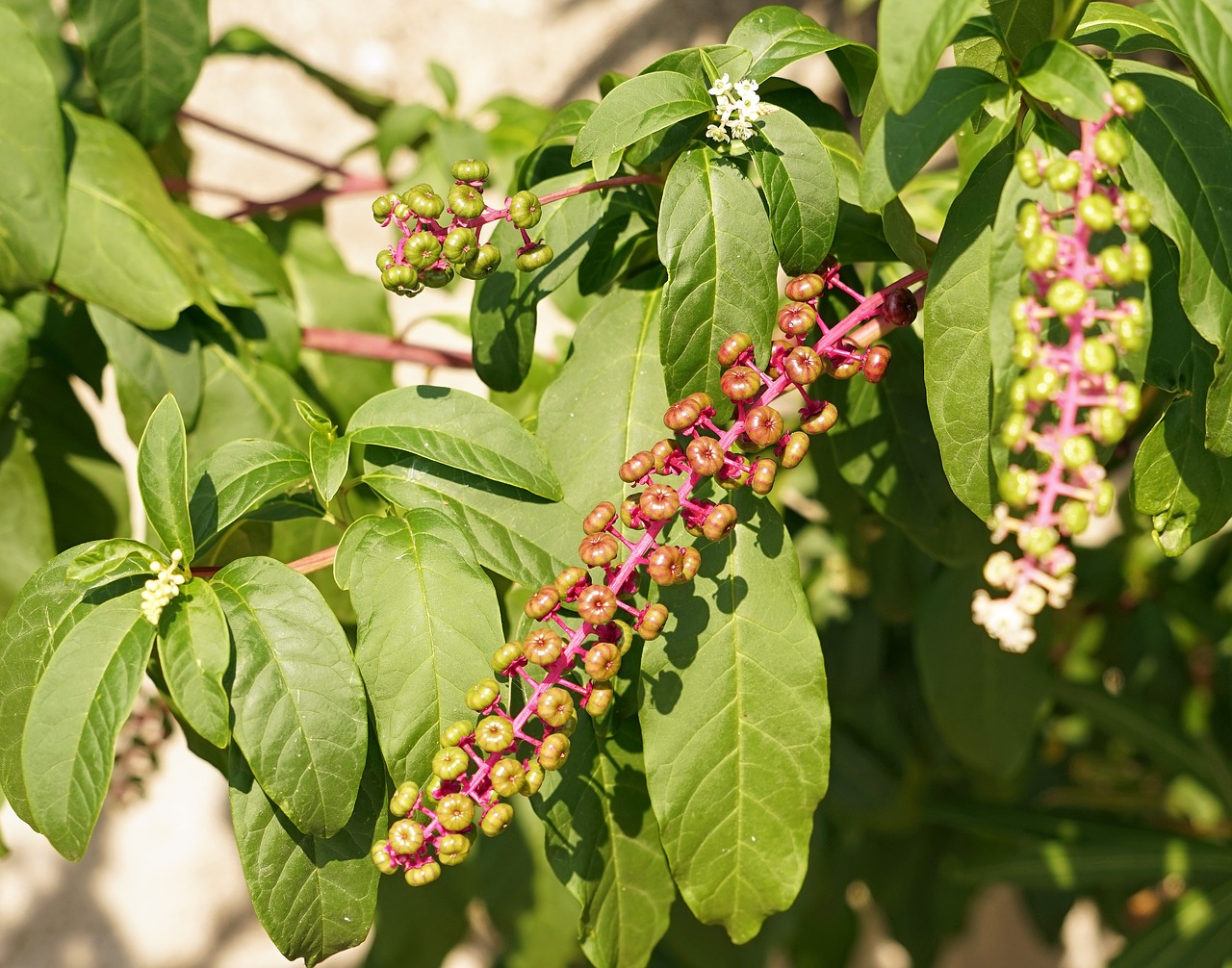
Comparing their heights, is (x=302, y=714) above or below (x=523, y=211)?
below

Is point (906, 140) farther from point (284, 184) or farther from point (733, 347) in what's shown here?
point (284, 184)

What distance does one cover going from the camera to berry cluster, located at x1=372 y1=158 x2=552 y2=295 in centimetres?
76

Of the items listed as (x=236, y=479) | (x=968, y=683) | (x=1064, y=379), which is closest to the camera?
(x=1064, y=379)

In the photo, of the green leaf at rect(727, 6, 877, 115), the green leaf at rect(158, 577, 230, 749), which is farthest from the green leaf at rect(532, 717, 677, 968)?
the green leaf at rect(727, 6, 877, 115)

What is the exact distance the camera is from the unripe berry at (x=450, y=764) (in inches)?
27.9

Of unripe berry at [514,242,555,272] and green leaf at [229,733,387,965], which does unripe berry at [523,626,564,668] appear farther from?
unripe berry at [514,242,555,272]

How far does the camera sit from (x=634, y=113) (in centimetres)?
77

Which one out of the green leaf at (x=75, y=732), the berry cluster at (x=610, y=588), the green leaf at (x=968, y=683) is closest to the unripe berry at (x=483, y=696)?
the berry cluster at (x=610, y=588)

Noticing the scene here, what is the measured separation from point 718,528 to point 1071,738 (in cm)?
172

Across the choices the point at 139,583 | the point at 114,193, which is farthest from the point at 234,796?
the point at 114,193

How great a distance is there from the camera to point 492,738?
0.71 m

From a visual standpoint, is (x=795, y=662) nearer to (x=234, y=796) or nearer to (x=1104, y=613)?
(x=234, y=796)

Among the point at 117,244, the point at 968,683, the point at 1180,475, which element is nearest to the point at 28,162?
the point at 117,244

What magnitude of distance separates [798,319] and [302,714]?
450 mm
